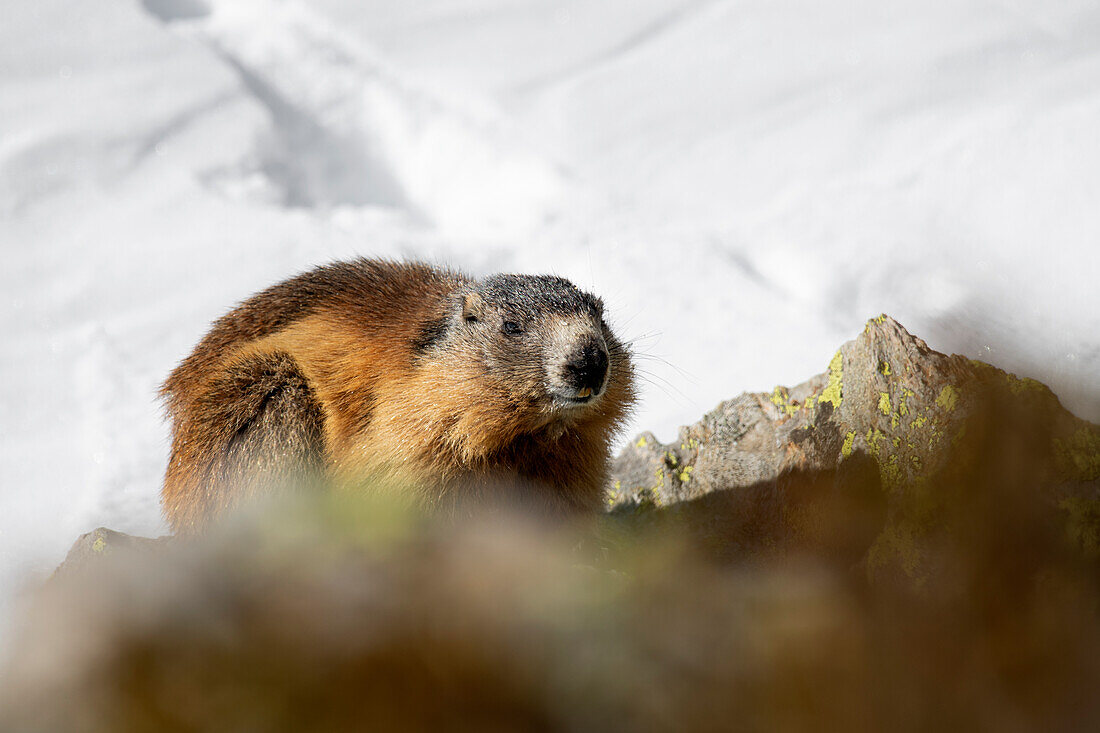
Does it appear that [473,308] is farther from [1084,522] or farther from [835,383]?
[1084,522]

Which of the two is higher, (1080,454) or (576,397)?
(1080,454)

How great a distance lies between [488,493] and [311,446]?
686 mm

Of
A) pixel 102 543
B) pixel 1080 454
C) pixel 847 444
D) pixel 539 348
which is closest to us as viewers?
pixel 1080 454

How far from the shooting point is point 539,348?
10.3 ft

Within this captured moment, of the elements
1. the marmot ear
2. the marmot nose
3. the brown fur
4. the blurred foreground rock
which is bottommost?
the brown fur

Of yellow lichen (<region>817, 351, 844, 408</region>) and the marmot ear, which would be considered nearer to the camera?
the marmot ear

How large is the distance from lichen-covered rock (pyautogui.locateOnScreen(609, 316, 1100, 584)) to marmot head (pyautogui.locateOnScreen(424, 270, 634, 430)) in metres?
0.69

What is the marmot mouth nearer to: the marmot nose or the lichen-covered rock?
the marmot nose

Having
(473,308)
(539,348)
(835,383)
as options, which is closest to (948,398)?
(835,383)

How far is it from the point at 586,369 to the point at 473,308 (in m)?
0.59

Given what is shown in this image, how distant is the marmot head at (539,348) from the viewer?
10.0 feet

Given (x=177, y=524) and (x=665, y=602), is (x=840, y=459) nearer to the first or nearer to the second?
(x=665, y=602)

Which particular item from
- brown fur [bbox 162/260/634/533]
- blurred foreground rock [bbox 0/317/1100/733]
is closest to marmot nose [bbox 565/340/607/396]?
brown fur [bbox 162/260/634/533]

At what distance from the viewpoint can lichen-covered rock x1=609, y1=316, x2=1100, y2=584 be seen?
2654 millimetres
